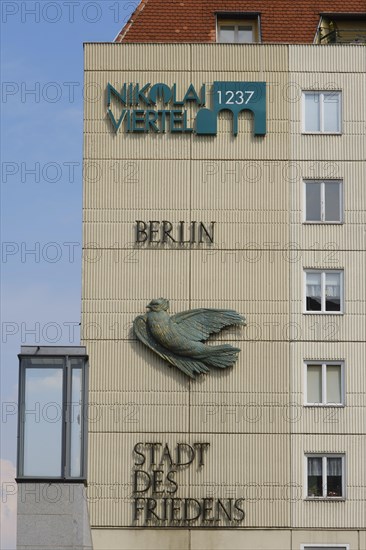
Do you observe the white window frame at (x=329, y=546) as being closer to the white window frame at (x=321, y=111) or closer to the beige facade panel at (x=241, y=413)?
the beige facade panel at (x=241, y=413)

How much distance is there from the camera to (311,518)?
58.1 m

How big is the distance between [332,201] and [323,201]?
36cm

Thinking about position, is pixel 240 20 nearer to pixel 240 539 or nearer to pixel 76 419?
pixel 76 419

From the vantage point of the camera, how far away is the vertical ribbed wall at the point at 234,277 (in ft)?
192

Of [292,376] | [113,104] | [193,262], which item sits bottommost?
[292,376]

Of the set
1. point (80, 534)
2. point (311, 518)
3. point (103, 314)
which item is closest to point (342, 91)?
point (103, 314)

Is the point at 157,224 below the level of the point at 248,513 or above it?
above

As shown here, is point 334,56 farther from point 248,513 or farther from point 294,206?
point 248,513

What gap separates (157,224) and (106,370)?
5.87 meters

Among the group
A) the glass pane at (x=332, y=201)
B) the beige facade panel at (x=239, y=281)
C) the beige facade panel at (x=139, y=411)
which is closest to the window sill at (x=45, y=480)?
the beige facade panel at (x=139, y=411)

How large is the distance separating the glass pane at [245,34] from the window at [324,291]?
10.7 m

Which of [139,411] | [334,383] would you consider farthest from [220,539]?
[334,383]

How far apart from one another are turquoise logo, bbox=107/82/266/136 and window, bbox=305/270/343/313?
5.89m

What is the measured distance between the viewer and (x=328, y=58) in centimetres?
6153
